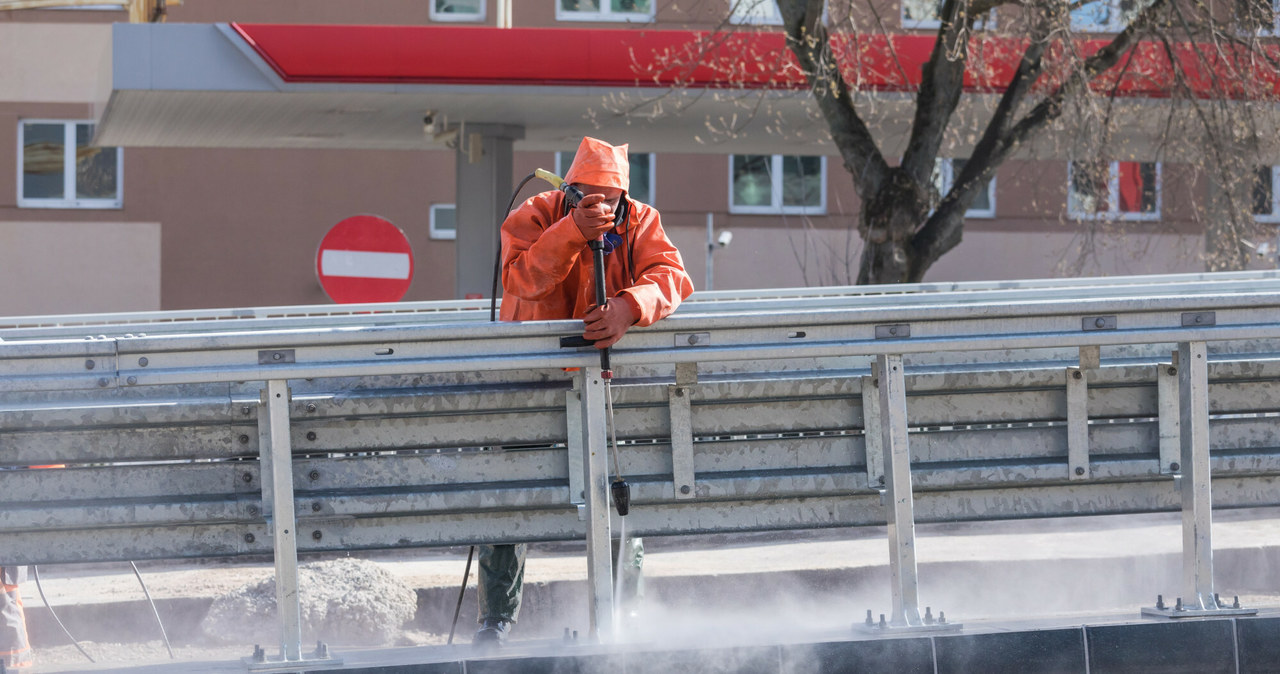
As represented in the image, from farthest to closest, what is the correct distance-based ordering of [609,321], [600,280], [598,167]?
[598,167], [600,280], [609,321]

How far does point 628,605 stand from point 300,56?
256 inches

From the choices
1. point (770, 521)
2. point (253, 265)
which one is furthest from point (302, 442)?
point (253, 265)

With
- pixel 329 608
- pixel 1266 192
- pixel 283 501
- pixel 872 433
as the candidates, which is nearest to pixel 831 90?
pixel 1266 192

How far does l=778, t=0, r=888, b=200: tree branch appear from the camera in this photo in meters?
9.58

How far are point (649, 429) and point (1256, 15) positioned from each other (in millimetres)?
7388

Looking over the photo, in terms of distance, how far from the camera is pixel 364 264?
977 cm

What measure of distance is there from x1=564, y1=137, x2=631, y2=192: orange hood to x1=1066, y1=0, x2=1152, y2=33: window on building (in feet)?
21.7

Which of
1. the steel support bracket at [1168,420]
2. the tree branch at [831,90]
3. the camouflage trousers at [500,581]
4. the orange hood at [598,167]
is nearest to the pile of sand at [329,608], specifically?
the camouflage trousers at [500,581]

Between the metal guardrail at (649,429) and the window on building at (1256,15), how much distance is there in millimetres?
6137

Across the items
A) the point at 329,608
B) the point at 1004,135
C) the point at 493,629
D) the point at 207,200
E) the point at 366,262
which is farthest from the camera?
the point at 207,200

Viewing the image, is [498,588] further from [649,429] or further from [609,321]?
[609,321]

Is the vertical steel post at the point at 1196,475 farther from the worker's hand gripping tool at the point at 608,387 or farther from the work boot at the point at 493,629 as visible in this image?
the work boot at the point at 493,629

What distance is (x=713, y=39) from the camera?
10.5 metres

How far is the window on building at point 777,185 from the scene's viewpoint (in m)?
19.9
